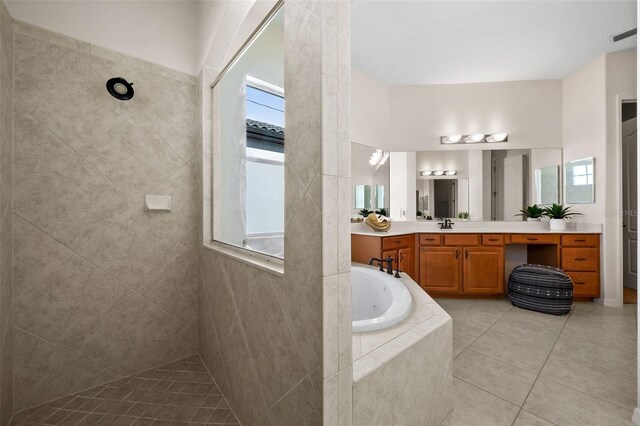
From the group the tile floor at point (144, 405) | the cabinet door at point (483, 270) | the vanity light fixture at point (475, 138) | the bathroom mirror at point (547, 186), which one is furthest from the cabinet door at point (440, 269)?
the tile floor at point (144, 405)

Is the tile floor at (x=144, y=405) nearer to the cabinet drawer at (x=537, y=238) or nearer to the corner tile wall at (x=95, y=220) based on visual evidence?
the corner tile wall at (x=95, y=220)

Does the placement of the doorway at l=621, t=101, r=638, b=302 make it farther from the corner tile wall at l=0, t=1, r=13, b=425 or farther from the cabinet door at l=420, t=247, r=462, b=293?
the corner tile wall at l=0, t=1, r=13, b=425

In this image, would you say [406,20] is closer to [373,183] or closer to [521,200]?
[373,183]

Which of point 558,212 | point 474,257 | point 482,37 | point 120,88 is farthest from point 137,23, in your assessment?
point 558,212

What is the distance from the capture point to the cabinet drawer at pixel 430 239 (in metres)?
3.25

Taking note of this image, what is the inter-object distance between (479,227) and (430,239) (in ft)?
2.88

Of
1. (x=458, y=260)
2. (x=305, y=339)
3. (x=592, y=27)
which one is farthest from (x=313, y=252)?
(x=592, y=27)

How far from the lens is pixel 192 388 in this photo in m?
1.65

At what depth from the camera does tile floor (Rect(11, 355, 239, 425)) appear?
1391 millimetres

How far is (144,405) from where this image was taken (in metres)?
1.50

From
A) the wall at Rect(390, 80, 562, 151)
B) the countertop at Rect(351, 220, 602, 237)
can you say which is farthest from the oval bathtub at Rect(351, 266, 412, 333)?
the wall at Rect(390, 80, 562, 151)

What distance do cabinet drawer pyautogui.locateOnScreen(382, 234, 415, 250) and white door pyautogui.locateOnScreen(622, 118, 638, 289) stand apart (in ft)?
9.83

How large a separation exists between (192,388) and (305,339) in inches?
51.0

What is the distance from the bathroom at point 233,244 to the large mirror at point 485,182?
4.07ft
